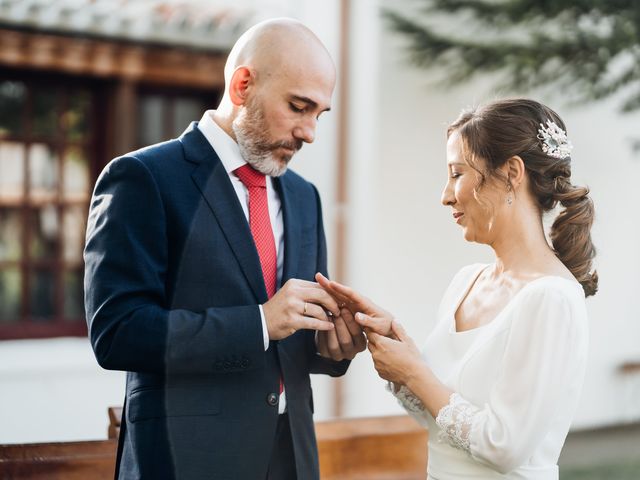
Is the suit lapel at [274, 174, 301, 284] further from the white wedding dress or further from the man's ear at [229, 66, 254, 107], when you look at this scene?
the white wedding dress

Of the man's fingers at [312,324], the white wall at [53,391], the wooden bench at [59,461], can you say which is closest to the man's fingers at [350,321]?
the man's fingers at [312,324]

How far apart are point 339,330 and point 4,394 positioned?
4103 millimetres

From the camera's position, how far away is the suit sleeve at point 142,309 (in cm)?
183

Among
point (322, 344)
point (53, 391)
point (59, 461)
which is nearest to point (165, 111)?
point (53, 391)

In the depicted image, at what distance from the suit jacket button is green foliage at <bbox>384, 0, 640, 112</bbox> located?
3.69 meters

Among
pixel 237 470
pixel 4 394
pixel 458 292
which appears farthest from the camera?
pixel 4 394

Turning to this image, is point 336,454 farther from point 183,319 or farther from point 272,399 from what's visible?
point 183,319

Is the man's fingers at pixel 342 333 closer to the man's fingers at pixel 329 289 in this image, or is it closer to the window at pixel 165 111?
the man's fingers at pixel 329 289

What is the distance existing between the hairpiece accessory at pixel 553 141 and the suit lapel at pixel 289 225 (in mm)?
632

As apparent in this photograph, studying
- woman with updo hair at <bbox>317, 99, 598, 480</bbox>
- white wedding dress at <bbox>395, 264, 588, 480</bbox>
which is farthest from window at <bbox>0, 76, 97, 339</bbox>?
white wedding dress at <bbox>395, 264, 588, 480</bbox>

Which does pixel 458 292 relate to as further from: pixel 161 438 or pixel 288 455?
Result: pixel 161 438

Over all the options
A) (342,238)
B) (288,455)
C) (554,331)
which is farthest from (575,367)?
(342,238)

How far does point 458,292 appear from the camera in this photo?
7.49 feet

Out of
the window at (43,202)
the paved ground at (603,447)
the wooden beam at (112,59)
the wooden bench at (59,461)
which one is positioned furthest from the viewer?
the paved ground at (603,447)
